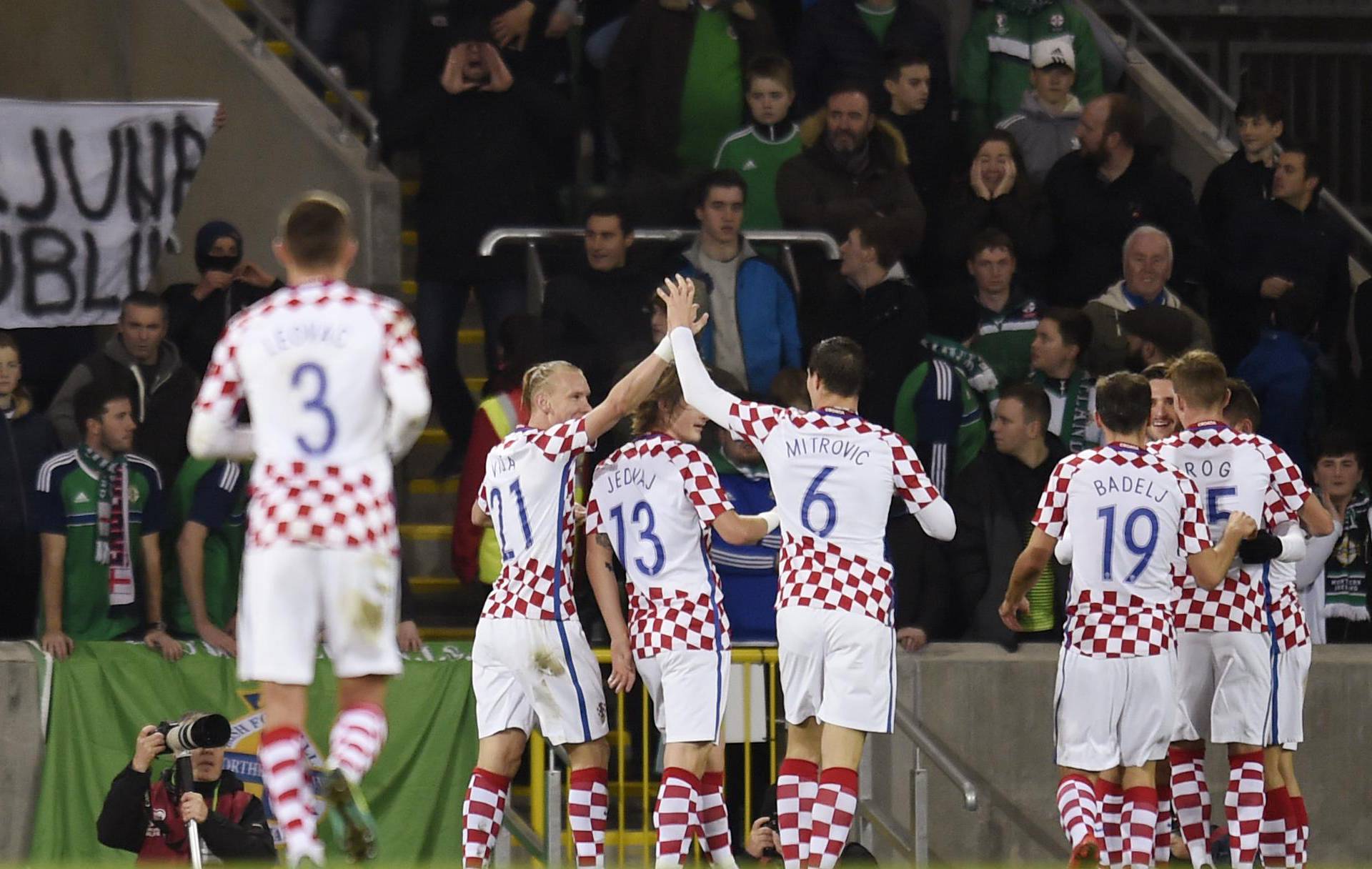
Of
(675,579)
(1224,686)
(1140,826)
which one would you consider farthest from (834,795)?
(1224,686)

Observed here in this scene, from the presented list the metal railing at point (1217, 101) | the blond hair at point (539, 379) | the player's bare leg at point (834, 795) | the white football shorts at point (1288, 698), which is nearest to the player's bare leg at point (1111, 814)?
the white football shorts at point (1288, 698)

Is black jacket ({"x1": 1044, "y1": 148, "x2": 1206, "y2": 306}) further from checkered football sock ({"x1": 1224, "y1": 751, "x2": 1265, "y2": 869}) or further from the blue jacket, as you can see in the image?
checkered football sock ({"x1": 1224, "y1": 751, "x2": 1265, "y2": 869})

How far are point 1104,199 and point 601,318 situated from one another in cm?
309

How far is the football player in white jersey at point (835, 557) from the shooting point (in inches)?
380

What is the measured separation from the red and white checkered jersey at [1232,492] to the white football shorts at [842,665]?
1.64 m

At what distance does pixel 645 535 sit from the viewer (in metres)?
9.91

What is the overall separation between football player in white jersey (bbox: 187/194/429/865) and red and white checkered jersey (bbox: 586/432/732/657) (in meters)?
2.43

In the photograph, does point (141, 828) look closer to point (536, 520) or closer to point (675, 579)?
point (536, 520)

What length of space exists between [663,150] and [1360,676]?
480cm

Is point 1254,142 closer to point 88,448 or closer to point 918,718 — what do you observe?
point 918,718

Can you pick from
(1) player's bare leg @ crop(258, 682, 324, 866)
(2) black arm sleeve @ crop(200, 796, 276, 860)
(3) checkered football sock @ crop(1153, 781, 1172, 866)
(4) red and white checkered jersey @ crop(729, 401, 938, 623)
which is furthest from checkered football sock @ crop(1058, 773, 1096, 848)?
(1) player's bare leg @ crop(258, 682, 324, 866)

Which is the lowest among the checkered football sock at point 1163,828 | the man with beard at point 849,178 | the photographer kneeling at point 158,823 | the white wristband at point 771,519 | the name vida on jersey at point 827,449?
the checkered football sock at point 1163,828

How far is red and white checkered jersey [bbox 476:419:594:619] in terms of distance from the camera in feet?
31.9

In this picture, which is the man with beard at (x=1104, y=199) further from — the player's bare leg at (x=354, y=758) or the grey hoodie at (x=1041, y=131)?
the player's bare leg at (x=354, y=758)
